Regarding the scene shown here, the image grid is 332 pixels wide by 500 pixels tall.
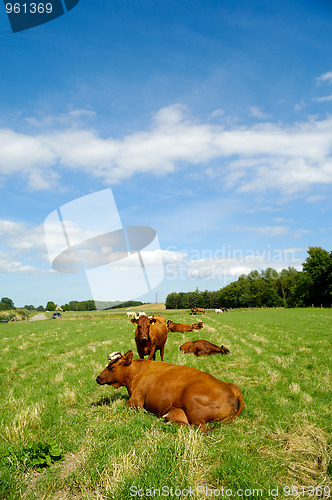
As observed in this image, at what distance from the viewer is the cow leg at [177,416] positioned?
5026mm

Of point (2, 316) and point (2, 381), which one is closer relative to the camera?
point (2, 381)

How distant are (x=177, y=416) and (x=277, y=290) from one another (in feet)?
429

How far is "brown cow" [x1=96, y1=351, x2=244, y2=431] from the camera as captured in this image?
16.8 feet

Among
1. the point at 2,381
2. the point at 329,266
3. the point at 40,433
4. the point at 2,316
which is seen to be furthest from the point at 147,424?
the point at 2,316

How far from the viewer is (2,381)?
951 centimetres

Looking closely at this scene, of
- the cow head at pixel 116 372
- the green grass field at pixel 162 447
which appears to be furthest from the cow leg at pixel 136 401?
the cow head at pixel 116 372

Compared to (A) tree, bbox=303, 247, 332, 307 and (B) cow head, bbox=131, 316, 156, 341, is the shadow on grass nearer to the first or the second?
(B) cow head, bbox=131, 316, 156, 341

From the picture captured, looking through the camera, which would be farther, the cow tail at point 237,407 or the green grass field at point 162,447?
the cow tail at point 237,407

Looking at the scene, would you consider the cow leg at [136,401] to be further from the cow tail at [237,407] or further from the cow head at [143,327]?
the cow head at [143,327]

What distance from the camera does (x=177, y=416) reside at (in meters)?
5.12

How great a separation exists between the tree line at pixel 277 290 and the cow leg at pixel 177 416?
7583cm

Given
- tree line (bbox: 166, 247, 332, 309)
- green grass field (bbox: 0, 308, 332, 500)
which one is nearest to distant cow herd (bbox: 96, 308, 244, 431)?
green grass field (bbox: 0, 308, 332, 500)

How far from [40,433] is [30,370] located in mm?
7236

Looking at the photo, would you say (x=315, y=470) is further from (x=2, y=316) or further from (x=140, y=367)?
(x=2, y=316)
